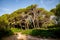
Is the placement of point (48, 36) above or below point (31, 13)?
below

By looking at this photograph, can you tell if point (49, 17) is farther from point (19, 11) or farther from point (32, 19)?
point (19, 11)

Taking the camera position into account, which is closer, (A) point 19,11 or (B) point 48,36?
(B) point 48,36

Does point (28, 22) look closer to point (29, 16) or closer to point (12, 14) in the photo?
point (29, 16)

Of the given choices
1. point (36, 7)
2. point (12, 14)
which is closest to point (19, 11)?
point (12, 14)

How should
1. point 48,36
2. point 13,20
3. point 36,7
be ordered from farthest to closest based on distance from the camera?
point 13,20, point 36,7, point 48,36

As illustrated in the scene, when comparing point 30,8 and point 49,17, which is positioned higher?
point 30,8

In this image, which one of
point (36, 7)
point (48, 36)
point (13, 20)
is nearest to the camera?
point (48, 36)

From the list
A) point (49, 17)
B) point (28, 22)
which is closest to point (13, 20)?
point (28, 22)

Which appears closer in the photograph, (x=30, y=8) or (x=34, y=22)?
(x=30, y=8)

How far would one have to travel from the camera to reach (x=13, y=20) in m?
17.6

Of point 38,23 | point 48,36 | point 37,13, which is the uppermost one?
point 37,13

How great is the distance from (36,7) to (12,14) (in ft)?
10.9

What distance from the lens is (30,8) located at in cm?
1667

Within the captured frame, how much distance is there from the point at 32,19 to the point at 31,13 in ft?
2.57
